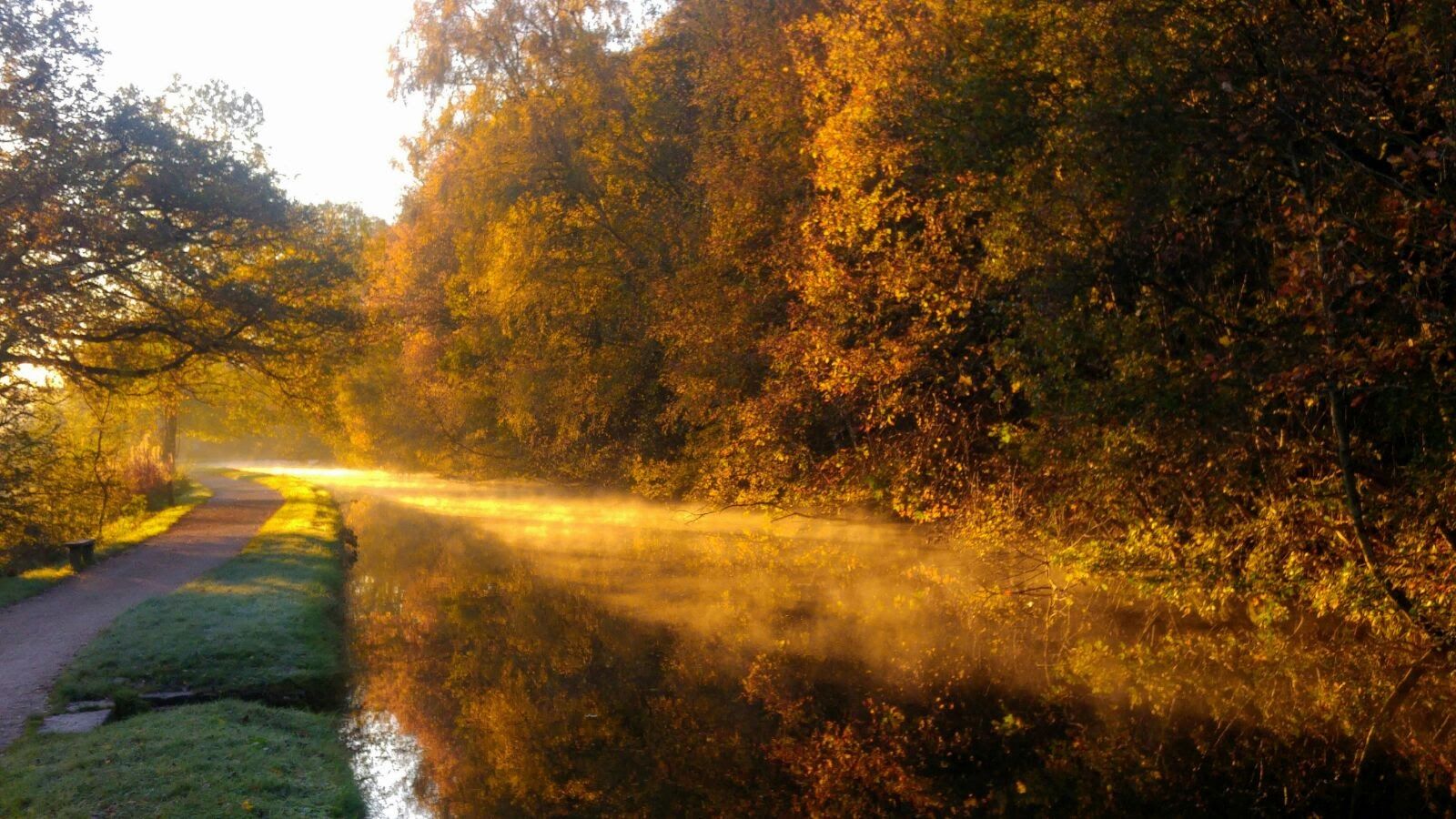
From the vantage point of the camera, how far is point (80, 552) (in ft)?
62.8

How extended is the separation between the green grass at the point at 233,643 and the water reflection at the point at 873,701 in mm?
648

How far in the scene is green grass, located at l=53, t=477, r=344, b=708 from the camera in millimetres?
11562

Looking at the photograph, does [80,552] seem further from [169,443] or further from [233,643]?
[169,443]

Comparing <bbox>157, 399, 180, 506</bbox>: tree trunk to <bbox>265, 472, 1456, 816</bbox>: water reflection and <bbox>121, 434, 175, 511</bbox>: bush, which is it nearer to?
<bbox>121, 434, 175, 511</bbox>: bush

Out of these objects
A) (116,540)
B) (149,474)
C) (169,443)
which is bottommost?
(116,540)

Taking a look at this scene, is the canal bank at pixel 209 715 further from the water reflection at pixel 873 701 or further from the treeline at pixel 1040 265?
the treeline at pixel 1040 265

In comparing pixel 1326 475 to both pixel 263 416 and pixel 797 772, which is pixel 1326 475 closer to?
pixel 797 772

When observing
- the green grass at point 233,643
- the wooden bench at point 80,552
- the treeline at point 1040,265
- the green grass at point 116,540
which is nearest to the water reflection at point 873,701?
the green grass at point 233,643

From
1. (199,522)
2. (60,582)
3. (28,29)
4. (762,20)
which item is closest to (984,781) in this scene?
(60,582)

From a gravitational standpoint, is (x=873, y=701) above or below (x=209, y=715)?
below

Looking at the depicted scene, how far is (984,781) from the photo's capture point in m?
9.58

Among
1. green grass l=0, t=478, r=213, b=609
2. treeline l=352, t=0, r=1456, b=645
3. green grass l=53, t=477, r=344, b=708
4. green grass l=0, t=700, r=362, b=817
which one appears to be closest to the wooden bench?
green grass l=0, t=478, r=213, b=609

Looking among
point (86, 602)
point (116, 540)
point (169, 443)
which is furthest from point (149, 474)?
point (86, 602)

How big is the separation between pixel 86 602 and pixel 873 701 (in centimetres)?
1171
